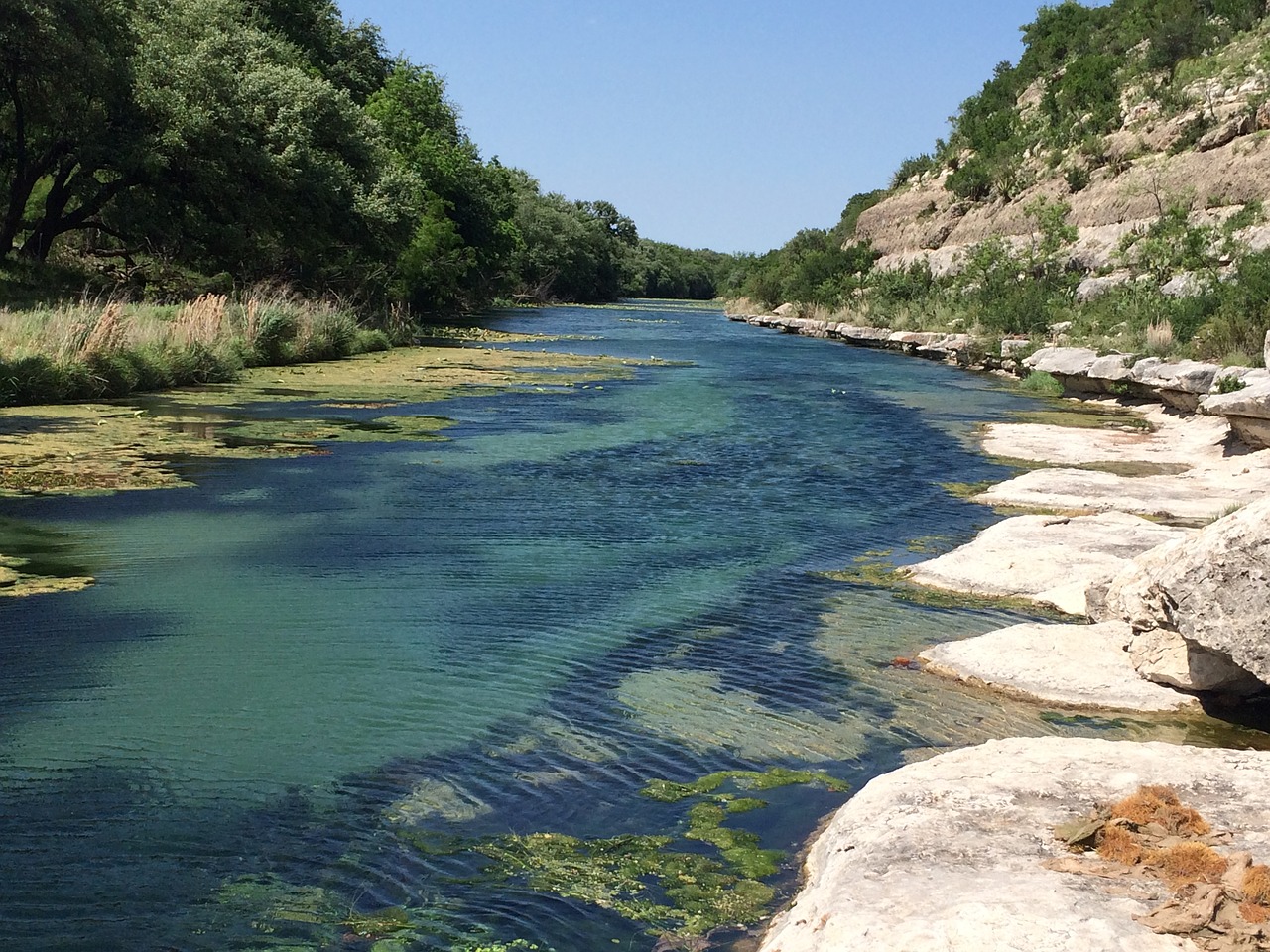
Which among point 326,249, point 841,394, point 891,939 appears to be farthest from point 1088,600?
point 326,249

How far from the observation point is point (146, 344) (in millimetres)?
20172

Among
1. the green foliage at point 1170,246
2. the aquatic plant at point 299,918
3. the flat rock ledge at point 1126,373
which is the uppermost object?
the green foliage at point 1170,246

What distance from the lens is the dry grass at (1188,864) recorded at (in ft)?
12.2

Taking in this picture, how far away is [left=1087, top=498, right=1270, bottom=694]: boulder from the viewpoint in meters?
5.63

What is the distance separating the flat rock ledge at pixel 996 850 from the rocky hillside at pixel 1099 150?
27157 mm

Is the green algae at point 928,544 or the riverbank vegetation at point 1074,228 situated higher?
the riverbank vegetation at point 1074,228

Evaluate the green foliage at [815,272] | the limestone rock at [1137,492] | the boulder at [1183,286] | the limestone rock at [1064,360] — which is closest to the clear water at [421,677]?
the limestone rock at [1137,492]

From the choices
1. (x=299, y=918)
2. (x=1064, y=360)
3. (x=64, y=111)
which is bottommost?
(x=299, y=918)

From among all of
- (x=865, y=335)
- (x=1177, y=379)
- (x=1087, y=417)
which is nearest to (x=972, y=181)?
(x=865, y=335)

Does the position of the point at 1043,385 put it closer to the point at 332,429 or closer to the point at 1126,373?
the point at 1126,373

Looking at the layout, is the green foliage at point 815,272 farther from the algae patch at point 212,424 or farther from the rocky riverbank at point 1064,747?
the rocky riverbank at point 1064,747

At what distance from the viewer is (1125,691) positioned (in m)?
6.39

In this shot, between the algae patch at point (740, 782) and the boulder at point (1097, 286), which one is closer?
the algae patch at point (740, 782)

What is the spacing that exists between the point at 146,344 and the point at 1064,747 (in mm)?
18347
